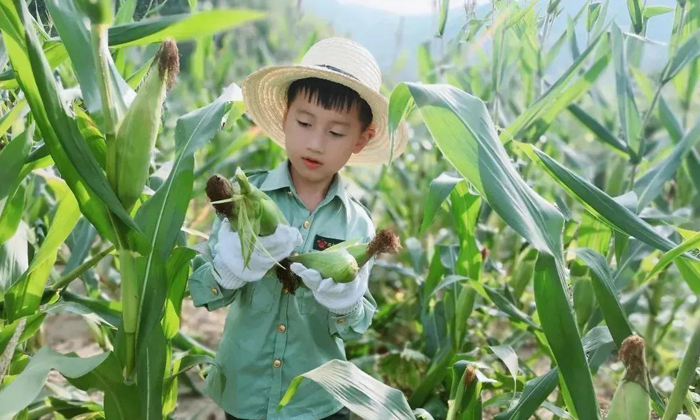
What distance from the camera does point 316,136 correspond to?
1.17 metres

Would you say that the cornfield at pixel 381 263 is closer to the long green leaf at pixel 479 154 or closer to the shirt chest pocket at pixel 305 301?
the long green leaf at pixel 479 154

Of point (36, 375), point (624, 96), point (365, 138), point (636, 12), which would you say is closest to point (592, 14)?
point (636, 12)

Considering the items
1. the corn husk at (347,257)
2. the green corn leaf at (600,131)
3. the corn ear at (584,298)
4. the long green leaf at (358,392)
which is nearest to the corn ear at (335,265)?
the corn husk at (347,257)

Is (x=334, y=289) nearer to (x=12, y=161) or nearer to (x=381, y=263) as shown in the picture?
(x=12, y=161)

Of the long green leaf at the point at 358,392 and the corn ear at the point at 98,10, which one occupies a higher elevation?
the corn ear at the point at 98,10

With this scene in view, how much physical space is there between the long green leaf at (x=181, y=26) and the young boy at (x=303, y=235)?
0.91 ft

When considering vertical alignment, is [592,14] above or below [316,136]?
above

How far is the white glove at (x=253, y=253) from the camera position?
103cm

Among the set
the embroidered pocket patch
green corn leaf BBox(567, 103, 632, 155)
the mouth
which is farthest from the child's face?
green corn leaf BBox(567, 103, 632, 155)

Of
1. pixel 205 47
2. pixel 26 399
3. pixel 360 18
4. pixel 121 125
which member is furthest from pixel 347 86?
pixel 205 47

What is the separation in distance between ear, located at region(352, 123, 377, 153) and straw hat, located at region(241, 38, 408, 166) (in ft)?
0.04

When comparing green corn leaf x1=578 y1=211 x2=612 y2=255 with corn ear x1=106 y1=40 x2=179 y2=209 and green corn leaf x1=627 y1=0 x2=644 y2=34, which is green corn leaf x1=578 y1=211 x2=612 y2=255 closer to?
green corn leaf x1=627 y1=0 x2=644 y2=34

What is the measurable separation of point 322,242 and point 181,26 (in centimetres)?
47

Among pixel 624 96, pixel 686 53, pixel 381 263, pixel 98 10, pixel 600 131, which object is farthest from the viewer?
pixel 381 263
